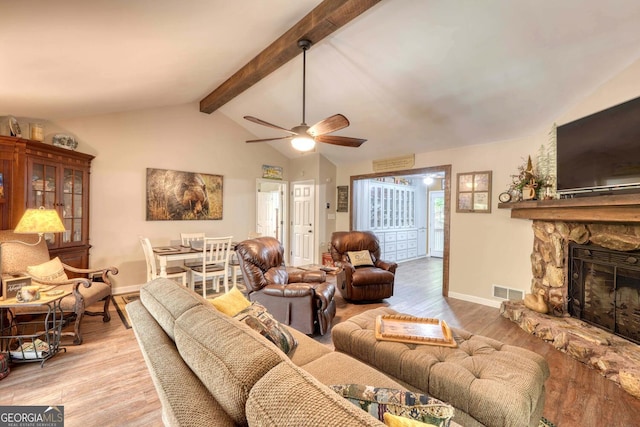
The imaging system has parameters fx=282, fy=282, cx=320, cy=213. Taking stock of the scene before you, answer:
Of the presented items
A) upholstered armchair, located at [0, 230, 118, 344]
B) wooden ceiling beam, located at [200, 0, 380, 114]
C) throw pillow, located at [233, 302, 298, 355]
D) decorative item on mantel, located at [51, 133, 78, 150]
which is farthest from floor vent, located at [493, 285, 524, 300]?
decorative item on mantel, located at [51, 133, 78, 150]

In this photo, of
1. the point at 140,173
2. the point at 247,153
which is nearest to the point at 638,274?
the point at 247,153

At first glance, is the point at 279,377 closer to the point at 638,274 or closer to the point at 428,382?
the point at 428,382

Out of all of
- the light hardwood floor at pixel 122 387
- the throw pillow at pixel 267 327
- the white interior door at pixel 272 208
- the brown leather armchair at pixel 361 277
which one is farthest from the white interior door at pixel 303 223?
the throw pillow at pixel 267 327

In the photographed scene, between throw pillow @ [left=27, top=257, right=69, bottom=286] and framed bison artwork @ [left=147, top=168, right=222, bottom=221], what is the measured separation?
72.3 inches

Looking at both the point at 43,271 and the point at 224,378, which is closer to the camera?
the point at 224,378

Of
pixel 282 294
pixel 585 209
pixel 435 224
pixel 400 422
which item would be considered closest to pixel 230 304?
pixel 282 294

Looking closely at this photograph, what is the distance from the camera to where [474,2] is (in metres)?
2.29

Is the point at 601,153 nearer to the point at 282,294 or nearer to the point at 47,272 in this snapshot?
the point at 282,294

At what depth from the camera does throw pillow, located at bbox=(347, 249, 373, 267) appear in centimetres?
443

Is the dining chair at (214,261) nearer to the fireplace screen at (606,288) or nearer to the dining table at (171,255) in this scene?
the dining table at (171,255)

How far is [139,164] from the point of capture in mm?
4730

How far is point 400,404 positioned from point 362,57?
337cm

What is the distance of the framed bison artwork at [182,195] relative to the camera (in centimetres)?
488

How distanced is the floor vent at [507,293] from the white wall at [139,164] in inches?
187
